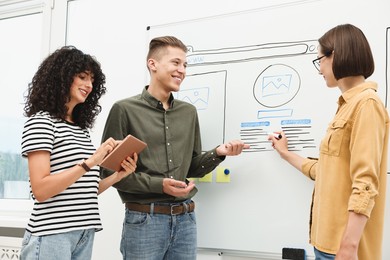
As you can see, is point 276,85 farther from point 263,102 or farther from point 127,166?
point 127,166

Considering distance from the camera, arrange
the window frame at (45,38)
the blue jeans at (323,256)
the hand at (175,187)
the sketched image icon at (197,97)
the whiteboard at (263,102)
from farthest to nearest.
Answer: the window frame at (45,38) < the sketched image icon at (197,97) < the whiteboard at (263,102) < the hand at (175,187) < the blue jeans at (323,256)

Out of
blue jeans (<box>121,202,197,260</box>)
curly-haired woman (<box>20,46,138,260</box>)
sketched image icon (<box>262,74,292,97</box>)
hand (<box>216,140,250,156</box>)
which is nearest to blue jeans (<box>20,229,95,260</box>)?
curly-haired woman (<box>20,46,138,260</box>)

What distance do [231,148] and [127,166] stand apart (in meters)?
0.50

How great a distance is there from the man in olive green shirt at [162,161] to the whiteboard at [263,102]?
0.48 ft

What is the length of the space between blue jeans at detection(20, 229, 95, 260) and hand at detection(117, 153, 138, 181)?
0.93 feet

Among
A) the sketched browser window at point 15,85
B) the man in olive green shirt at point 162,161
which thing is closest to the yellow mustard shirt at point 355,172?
the man in olive green shirt at point 162,161

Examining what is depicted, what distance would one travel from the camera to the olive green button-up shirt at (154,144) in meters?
2.01

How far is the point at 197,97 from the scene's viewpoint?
2426 millimetres

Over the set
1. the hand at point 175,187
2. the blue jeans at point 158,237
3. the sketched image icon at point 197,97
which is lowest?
the blue jeans at point 158,237

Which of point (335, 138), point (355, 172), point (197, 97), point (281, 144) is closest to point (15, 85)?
point (197, 97)

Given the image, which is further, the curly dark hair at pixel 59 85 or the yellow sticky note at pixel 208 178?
the yellow sticky note at pixel 208 178

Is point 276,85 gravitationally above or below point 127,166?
above

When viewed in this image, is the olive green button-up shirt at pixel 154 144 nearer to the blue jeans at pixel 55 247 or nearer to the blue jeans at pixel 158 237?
the blue jeans at pixel 158 237

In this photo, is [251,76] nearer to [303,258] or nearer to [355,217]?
[303,258]
